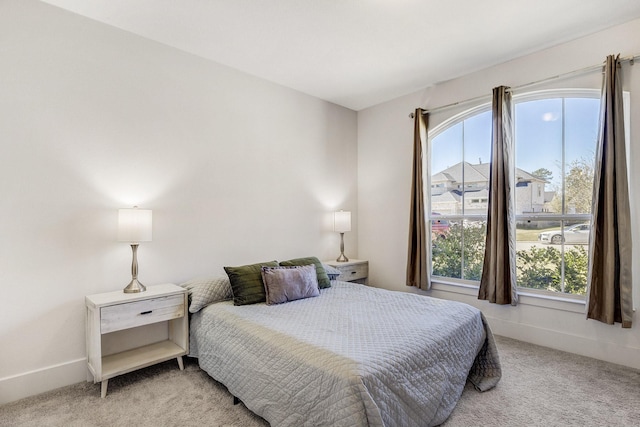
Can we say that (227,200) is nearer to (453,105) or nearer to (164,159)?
(164,159)

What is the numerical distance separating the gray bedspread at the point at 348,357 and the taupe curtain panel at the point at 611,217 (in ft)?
3.53

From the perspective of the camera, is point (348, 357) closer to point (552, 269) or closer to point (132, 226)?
point (132, 226)

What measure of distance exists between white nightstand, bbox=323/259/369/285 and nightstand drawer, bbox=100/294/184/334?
1858 millimetres

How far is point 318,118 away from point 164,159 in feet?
6.53

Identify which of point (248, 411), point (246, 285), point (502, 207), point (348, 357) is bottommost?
point (248, 411)

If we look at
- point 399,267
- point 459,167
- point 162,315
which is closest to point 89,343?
point 162,315

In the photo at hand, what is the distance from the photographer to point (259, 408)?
1.84 metres

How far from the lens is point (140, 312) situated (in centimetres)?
235

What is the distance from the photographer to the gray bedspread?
1.50 m

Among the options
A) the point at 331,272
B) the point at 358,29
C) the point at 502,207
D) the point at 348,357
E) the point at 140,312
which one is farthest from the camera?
the point at 331,272

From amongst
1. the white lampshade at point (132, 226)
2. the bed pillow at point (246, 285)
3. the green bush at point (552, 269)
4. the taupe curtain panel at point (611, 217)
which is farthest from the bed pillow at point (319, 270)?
the taupe curtain panel at point (611, 217)

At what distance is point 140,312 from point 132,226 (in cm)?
63

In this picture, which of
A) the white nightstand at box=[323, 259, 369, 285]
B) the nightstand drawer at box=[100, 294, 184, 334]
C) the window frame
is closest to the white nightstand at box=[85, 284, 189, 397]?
the nightstand drawer at box=[100, 294, 184, 334]

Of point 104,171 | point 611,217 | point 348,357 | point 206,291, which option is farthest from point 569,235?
point 104,171
